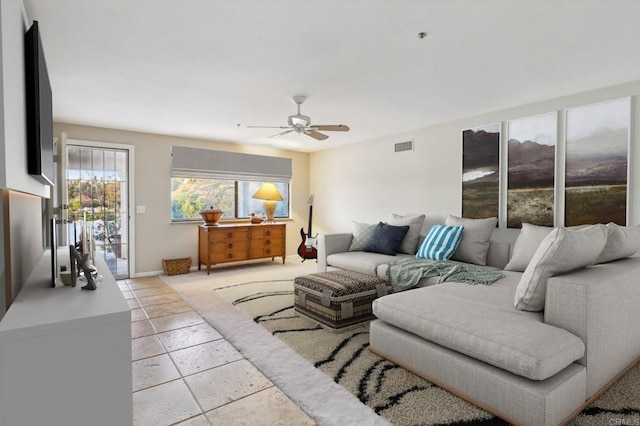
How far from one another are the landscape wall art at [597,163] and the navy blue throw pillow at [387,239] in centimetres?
179

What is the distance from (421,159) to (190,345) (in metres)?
3.80

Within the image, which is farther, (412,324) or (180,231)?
(180,231)

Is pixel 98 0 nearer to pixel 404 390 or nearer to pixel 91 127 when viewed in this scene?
pixel 404 390

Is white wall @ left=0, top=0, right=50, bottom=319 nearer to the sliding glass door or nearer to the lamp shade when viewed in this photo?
the sliding glass door

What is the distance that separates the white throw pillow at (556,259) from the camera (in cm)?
199

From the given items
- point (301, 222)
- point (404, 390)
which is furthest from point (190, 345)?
point (301, 222)

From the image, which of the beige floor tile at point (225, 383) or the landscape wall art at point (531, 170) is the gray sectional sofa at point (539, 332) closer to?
the beige floor tile at point (225, 383)

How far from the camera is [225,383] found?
2.17 meters

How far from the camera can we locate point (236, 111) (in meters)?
4.07

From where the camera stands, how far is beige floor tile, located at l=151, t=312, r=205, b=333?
3.12 meters

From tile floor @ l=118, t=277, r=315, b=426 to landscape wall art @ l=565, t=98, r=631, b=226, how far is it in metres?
3.36

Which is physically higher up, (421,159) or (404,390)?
(421,159)

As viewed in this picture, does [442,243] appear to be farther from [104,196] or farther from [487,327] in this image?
[104,196]

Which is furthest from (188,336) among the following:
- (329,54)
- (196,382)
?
(329,54)
